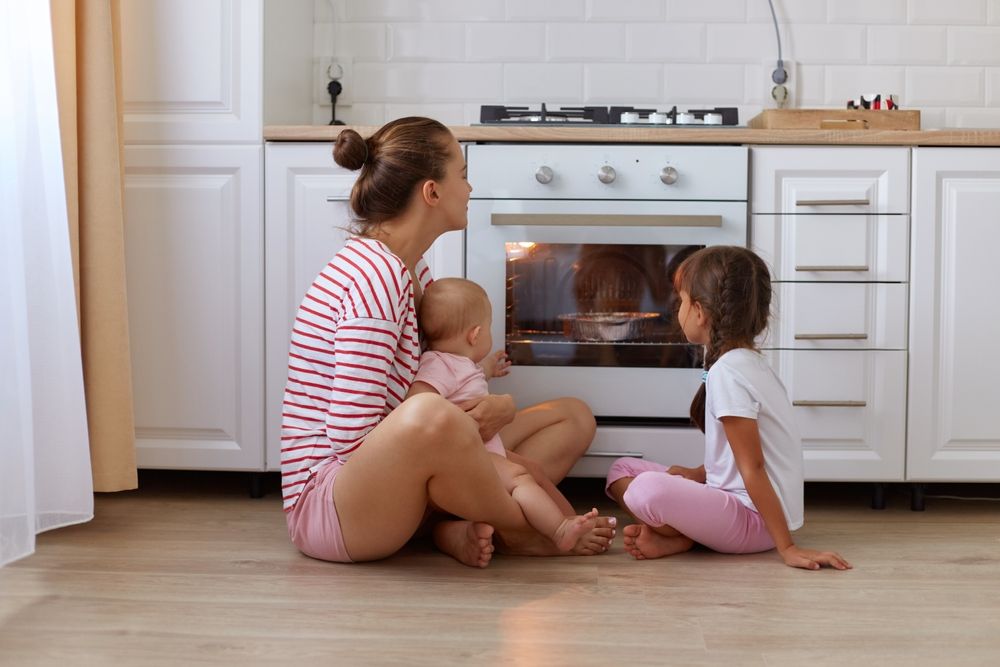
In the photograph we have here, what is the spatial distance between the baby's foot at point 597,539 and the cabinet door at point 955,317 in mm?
796

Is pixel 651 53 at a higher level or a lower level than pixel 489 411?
higher

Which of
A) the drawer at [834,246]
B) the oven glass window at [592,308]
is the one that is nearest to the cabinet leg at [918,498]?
the drawer at [834,246]

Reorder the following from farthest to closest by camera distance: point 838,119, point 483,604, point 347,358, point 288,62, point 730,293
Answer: point 288,62
point 838,119
point 730,293
point 347,358
point 483,604

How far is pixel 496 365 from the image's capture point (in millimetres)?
2303

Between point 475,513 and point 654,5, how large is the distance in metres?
1.66

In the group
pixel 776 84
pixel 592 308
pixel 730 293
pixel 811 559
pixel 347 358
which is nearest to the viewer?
pixel 347 358

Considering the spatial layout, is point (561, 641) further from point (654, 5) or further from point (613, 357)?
point (654, 5)

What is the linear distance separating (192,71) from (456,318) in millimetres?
895

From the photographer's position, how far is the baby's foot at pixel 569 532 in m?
1.91

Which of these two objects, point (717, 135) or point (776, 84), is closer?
point (717, 135)

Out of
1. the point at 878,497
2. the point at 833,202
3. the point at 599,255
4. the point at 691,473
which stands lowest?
the point at 878,497

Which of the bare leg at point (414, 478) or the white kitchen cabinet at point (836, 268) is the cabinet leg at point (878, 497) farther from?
the bare leg at point (414, 478)

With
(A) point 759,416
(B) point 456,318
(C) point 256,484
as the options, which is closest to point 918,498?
(A) point 759,416

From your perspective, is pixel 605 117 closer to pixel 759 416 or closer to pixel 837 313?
pixel 837 313
